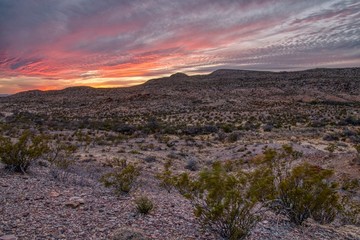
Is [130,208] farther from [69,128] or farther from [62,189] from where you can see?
[69,128]

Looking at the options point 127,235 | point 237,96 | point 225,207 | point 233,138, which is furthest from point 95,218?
point 237,96

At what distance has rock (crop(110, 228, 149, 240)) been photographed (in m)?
5.61

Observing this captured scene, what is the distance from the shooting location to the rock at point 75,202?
288 inches

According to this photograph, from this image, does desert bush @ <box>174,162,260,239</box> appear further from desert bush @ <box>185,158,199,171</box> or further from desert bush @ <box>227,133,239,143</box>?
desert bush @ <box>227,133,239,143</box>

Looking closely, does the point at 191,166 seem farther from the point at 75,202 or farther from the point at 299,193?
the point at 299,193

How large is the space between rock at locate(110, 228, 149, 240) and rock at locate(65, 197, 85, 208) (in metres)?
1.88

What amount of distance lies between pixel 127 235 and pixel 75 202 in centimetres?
236

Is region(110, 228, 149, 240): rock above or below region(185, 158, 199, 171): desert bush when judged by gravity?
above

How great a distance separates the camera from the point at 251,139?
2838 cm

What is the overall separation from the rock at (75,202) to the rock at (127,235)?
1881mm

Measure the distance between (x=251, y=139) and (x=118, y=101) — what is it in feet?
190

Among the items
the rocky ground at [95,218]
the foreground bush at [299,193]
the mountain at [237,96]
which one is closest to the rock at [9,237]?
the rocky ground at [95,218]

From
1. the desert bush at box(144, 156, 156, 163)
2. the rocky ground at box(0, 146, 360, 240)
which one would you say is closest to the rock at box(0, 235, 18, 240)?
the rocky ground at box(0, 146, 360, 240)

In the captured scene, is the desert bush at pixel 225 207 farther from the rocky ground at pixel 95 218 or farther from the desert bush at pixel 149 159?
the desert bush at pixel 149 159
